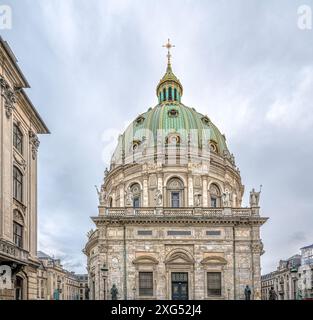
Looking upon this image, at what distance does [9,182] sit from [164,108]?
46141 millimetres

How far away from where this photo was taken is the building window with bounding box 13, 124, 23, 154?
105ft

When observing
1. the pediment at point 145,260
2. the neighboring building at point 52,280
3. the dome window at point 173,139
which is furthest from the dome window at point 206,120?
the neighboring building at point 52,280

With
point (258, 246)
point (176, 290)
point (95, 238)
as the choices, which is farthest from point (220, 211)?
point (95, 238)

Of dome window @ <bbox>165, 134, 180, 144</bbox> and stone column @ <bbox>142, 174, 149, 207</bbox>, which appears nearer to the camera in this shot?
stone column @ <bbox>142, 174, 149, 207</bbox>

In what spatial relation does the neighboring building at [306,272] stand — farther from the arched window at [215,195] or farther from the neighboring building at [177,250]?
the neighboring building at [177,250]

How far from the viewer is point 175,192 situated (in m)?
64.2

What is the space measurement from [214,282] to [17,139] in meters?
31.8

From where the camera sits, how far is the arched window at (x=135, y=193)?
64750mm

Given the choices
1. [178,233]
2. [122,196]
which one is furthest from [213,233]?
[122,196]

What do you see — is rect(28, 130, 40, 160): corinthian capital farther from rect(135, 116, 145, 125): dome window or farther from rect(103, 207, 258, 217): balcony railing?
rect(135, 116, 145, 125): dome window

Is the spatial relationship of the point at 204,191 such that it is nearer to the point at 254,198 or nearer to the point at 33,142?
the point at 254,198

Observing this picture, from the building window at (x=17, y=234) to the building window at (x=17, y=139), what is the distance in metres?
5.14

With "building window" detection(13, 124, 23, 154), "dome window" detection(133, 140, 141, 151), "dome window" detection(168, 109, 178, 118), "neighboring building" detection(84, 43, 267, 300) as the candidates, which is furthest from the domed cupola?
"building window" detection(13, 124, 23, 154)
